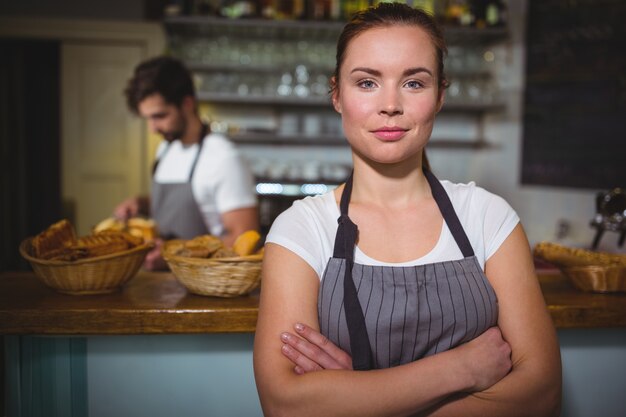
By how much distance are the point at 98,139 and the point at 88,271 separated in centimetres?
376

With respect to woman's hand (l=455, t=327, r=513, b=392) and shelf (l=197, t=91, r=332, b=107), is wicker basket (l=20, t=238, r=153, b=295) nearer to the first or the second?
woman's hand (l=455, t=327, r=513, b=392)

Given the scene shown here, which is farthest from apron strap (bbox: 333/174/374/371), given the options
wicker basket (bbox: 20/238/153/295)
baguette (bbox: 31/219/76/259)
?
baguette (bbox: 31/219/76/259)

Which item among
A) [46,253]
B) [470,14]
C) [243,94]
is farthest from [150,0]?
[46,253]

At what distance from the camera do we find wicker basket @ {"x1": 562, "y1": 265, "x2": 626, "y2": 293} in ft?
5.49

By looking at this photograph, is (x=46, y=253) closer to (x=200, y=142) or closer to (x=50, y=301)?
(x=50, y=301)

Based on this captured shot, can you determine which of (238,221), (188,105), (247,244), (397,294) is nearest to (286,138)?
(188,105)

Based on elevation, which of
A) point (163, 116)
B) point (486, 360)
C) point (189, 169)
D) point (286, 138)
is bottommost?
point (486, 360)

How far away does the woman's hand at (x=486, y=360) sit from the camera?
3.82 feet

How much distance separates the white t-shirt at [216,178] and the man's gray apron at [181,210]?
2 cm

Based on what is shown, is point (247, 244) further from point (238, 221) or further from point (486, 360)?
point (238, 221)

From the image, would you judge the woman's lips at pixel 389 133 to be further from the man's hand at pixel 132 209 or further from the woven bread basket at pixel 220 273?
the man's hand at pixel 132 209

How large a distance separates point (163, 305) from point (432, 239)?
0.66 metres

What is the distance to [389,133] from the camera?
1224 mm

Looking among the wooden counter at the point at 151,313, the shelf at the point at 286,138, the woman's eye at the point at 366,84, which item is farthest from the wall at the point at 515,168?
the woman's eye at the point at 366,84
